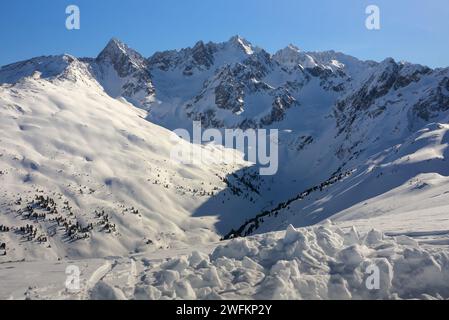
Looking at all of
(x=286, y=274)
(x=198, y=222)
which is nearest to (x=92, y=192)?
(x=198, y=222)

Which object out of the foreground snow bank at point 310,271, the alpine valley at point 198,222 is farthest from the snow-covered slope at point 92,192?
the foreground snow bank at point 310,271

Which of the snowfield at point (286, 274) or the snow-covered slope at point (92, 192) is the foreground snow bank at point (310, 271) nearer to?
the snowfield at point (286, 274)

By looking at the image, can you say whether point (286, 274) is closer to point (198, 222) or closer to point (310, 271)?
point (310, 271)

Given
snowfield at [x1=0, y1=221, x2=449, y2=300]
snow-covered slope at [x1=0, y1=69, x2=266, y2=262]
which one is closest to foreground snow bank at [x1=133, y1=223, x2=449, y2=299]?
snowfield at [x1=0, y1=221, x2=449, y2=300]

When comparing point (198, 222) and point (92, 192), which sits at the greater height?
point (92, 192)

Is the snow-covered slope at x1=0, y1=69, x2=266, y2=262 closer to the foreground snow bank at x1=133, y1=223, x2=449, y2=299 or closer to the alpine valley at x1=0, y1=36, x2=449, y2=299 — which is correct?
the alpine valley at x1=0, y1=36, x2=449, y2=299
